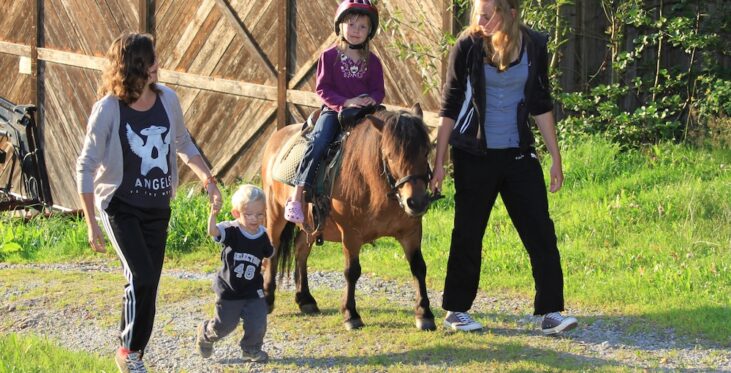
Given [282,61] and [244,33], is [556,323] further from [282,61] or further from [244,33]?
[244,33]

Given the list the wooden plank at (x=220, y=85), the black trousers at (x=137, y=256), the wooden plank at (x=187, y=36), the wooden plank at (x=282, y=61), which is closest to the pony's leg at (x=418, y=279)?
the black trousers at (x=137, y=256)

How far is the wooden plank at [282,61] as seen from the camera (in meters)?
13.5

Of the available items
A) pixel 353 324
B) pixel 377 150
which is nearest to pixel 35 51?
pixel 353 324

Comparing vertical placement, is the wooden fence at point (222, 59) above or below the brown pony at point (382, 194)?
above

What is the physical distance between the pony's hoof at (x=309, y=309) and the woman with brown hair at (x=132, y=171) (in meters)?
1.96

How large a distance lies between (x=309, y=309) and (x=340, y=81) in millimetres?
1732

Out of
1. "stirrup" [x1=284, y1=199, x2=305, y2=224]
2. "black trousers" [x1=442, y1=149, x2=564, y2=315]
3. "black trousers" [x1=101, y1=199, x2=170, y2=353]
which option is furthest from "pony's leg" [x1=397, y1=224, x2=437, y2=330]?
"black trousers" [x1=101, y1=199, x2=170, y2=353]

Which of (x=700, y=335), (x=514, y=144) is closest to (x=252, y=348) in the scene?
(x=514, y=144)

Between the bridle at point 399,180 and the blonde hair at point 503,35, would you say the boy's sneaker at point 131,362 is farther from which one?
the blonde hair at point 503,35

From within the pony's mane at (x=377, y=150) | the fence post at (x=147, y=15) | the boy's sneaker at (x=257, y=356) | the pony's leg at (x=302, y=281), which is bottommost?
the boy's sneaker at (x=257, y=356)

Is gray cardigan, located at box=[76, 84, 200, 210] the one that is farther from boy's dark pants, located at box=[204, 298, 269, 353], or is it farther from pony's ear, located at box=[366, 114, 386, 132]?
pony's ear, located at box=[366, 114, 386, 132]

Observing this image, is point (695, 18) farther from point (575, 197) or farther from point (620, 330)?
point (620, 330)

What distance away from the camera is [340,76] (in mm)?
7008

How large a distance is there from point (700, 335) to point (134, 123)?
377cm
